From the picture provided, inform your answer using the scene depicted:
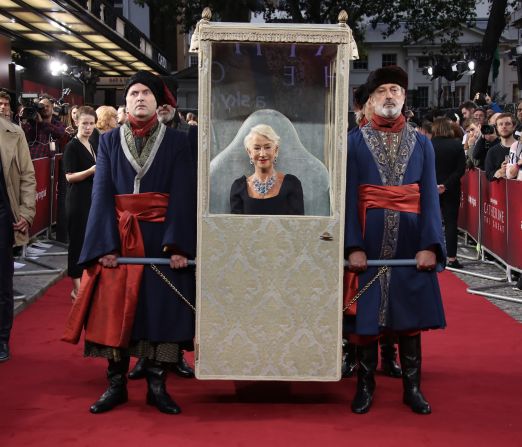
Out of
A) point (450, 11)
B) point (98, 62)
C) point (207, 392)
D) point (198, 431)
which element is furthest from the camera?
point (450, 11)

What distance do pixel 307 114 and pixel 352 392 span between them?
1.64 m

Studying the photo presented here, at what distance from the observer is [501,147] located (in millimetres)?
10109

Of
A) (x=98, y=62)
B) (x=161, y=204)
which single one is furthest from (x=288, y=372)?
(x=98, y=62)

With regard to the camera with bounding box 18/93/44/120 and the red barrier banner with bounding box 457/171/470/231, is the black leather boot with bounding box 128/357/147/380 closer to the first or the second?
the camera with bounding box 18/93/44/120

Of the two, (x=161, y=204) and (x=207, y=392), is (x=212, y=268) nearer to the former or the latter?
(x=161, y=204)

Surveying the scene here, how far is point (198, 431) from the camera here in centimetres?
466

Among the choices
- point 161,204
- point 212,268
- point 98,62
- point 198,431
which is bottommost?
point 198,431

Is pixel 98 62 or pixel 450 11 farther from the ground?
pixel 450 11

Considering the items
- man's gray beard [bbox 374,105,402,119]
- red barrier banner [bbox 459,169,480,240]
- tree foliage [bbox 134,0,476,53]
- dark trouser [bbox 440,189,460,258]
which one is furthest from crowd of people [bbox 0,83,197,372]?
tree foliage [bbox 134,0,476,53]

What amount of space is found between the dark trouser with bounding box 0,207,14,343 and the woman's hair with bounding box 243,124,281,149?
1984mm

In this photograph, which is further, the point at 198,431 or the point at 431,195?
the point at 431,195

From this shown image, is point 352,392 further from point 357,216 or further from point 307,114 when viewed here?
point 307,114

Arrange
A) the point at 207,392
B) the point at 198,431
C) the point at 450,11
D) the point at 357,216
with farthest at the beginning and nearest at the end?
the point at 450,11
the point at 207,392
the point at 357,216
the point at 198,431

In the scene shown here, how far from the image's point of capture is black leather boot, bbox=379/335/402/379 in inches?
229
